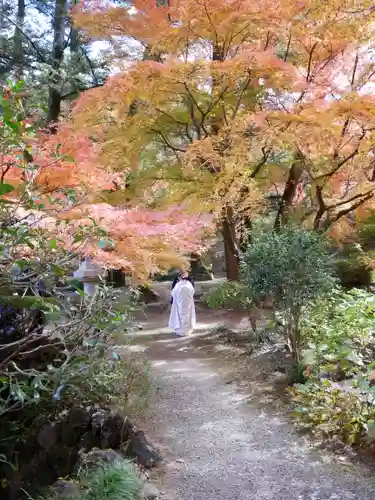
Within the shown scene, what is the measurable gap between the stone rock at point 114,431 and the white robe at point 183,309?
4557 millimetres

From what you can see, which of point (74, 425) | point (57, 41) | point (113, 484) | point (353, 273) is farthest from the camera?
point (353, 273)

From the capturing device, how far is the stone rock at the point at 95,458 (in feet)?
9.50

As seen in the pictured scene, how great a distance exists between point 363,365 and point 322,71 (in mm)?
5733

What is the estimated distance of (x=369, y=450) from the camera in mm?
3297

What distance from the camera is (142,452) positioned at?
3.31 m

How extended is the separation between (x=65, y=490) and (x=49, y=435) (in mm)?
501

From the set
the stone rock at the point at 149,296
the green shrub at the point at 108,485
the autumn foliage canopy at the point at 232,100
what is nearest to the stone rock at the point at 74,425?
the green shrub at the point at 108,485

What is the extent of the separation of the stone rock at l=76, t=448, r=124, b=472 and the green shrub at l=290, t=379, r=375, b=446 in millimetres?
1642

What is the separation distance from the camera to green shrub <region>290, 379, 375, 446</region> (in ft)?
11.1

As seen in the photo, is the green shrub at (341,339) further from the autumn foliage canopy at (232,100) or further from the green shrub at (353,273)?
the green shrub at (353,273)

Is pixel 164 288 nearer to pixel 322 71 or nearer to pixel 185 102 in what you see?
pixel 185 102

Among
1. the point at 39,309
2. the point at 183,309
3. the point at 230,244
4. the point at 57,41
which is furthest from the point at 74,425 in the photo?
the point at 57,41

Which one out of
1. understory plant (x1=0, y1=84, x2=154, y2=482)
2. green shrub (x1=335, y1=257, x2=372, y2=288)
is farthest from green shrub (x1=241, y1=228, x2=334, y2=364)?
green shrub (x1=335, y1=257, x2=372, y2=288)

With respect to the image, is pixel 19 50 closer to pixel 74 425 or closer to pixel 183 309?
Answer: pixel 183 309
